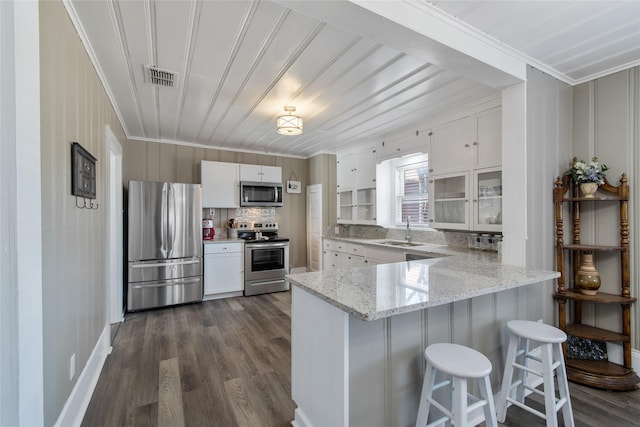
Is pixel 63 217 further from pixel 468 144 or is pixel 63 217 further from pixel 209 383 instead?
pixel 468 144

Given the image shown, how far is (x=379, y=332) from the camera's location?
1469 millimetres

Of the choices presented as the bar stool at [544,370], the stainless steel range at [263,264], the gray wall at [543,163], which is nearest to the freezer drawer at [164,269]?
the stainless steel range at [263,264]

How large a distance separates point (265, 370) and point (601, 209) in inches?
125

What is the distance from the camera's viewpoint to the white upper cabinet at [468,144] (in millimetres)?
2803

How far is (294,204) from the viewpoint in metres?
5.89

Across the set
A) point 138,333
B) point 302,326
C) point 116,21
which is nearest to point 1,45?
point 116,21

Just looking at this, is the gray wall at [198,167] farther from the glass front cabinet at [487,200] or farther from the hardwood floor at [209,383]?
the glass front cabinet at [487,200]

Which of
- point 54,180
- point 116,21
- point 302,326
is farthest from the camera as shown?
point 116,21

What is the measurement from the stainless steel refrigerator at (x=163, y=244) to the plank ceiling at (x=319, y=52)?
105 cm

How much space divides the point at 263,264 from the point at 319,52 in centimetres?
347

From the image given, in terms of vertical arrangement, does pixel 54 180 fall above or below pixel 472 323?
above

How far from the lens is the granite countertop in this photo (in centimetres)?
124

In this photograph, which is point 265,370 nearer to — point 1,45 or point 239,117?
point 1,45

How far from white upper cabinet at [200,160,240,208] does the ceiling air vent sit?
211cm
